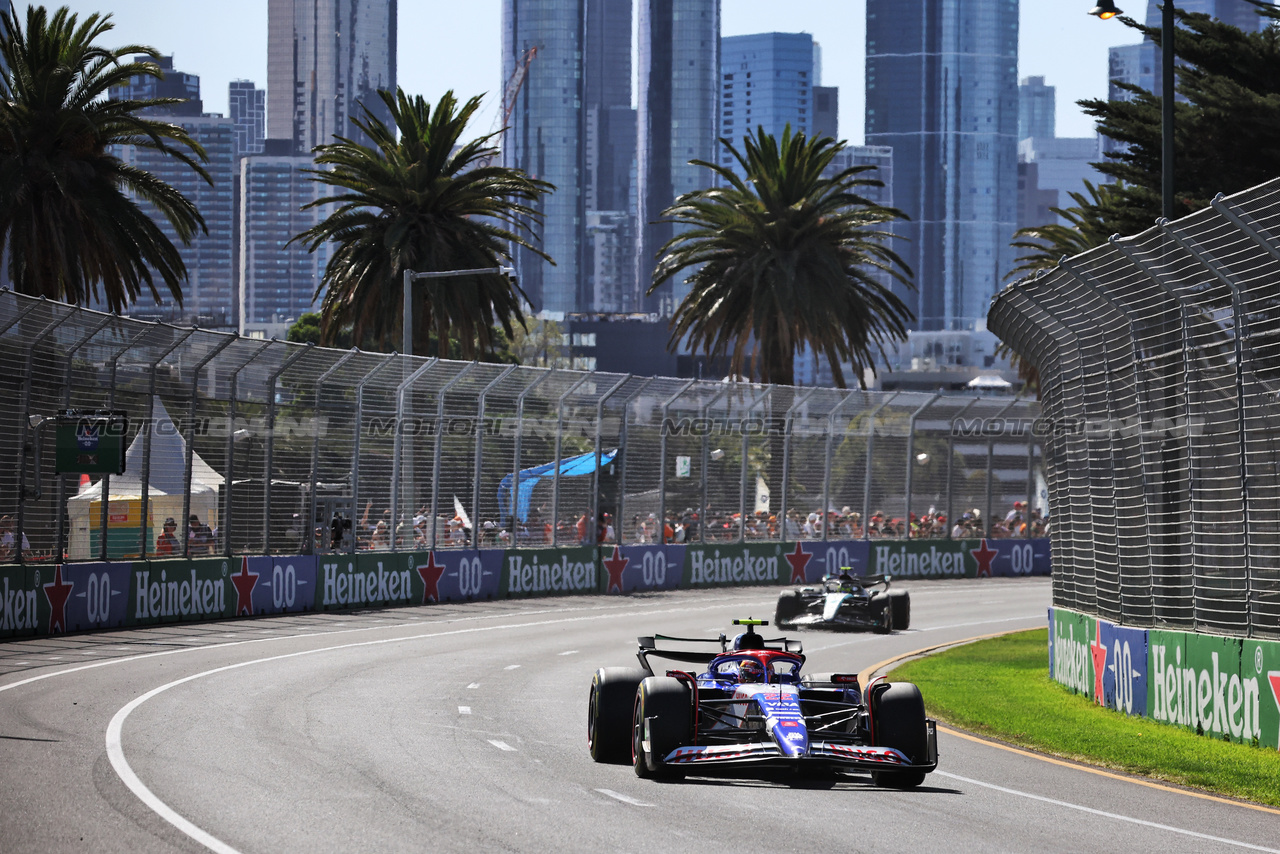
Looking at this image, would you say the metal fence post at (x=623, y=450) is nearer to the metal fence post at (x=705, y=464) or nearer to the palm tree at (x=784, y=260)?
the metal fence post at (x=705, y=464)

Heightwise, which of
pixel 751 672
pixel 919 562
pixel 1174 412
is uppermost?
pixel 1174 412

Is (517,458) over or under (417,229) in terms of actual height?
under

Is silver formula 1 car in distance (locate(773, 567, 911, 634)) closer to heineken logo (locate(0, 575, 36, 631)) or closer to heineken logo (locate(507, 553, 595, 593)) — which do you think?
heineken logo (locate(507, 553, 595, 593))

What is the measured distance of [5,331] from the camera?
21172 mm

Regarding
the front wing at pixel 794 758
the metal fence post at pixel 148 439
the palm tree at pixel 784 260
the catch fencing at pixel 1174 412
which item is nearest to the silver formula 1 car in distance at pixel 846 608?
the catch fencing at pixel 1174 412

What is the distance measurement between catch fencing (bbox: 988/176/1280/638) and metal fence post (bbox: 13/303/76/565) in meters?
12.3

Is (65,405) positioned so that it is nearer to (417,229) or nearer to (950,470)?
(417,229)

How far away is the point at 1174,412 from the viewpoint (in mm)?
15156

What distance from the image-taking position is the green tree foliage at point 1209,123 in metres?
27.8

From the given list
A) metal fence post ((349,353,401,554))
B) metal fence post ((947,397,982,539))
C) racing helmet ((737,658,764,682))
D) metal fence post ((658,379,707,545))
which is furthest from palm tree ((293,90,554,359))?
Result: racing helmet ((737,658,764,682))

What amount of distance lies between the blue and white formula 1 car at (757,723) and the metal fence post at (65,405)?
42.9 feet

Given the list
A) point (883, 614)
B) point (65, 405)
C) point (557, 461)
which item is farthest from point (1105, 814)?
point (557, 461)

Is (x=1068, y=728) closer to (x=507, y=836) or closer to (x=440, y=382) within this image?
(x=507, y=836)

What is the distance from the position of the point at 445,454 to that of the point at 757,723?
20508mm
